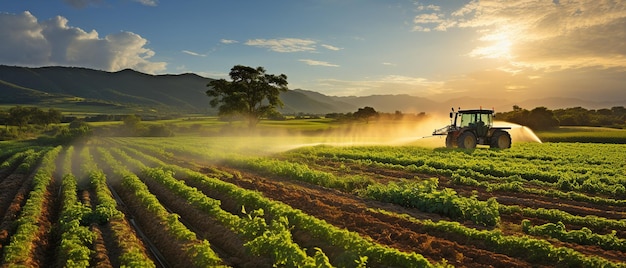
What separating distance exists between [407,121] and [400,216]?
58.2m

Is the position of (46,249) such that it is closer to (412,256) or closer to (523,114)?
(412,256)

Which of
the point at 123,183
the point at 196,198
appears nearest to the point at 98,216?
the point at 196,198

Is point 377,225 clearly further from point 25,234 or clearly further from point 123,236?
point 25,234

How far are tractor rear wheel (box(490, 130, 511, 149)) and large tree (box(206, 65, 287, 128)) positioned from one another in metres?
33.5

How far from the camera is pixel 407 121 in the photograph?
68812mm

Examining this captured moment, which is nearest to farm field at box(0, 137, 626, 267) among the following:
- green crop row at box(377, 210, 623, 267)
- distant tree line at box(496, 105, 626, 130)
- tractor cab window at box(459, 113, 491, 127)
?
green crop row at box(377, 210, 623, 267)

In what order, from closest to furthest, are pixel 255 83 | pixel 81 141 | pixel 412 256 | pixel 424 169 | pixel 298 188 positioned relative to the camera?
1. pixel 412 256
2. pixel 298 188
3. pixel 424 169
4. pixel 81 141
5. pixel 255 83

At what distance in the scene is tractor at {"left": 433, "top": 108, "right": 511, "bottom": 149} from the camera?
32.2m

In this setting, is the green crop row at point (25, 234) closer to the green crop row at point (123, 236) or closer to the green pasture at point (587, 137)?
the green crop row at point (123, 236)

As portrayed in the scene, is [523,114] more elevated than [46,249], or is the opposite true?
[523,114]

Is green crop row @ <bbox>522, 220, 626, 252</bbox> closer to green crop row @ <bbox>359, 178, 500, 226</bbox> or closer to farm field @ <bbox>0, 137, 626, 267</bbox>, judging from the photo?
farm field @ <bbox>0, 137, 626, 267</bbox>

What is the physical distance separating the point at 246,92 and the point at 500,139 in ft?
119

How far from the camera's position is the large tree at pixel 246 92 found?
190ft

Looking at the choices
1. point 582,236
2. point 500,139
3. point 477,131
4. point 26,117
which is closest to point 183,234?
point 582,236
